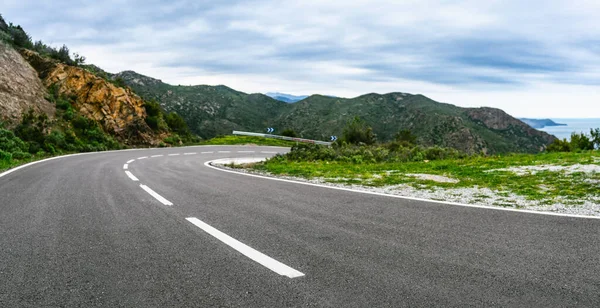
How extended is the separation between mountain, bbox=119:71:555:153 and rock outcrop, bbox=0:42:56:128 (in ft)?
210

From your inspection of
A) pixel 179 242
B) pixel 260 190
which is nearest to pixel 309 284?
pixel 179 242

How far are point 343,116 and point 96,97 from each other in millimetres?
86291

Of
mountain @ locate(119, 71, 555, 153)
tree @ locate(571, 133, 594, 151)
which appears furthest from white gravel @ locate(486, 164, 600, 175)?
mountain @ locate(119, 71, 555, 153)

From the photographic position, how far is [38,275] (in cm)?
347

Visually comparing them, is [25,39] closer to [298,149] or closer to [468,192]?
[298,149]

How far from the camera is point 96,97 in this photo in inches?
1234

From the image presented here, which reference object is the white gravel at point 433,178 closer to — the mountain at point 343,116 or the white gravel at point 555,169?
the white gravel at point 555,169

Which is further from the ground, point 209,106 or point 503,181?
point 209,106

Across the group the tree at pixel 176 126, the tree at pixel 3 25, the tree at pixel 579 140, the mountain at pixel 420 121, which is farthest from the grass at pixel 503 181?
the mountain at pixel 420 121

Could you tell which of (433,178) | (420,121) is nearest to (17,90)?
(433,178)

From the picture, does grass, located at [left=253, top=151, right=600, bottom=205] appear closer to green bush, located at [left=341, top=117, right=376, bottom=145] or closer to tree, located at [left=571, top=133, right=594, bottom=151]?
tree, located at [left=571, top=133, right=594, bottom=151]

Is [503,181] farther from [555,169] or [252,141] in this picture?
[252,141]

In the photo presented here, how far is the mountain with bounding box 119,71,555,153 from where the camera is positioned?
9519cm

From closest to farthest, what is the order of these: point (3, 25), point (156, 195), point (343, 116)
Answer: point (156, 195) < point (3, 25) < point (343, 116)
